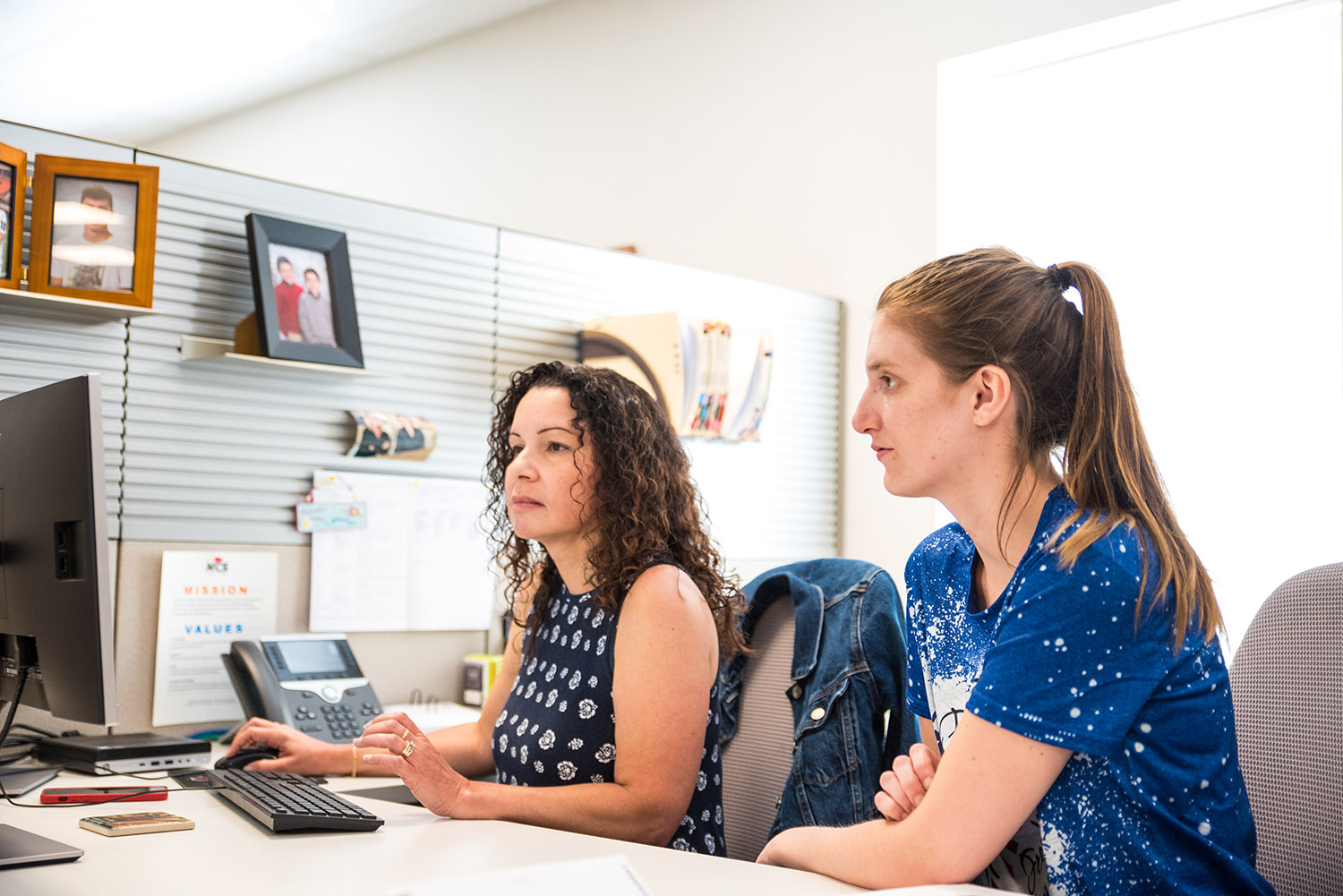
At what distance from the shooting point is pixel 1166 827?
1.20m

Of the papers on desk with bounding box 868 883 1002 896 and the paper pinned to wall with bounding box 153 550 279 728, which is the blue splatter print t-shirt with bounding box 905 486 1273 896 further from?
the paper pinned to wall with bounding box 153 550 279 728

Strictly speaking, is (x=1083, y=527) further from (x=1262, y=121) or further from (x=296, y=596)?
(x=1262, y=121)

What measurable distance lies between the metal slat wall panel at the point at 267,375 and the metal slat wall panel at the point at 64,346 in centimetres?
3

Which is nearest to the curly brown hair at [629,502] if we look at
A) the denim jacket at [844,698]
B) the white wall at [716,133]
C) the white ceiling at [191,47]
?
the denim jacket at [844,698]

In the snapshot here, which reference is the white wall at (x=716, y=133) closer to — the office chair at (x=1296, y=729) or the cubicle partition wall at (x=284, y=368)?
the cubicle partition wall at (x=284, y=368)

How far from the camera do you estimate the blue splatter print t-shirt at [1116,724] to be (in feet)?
3.85

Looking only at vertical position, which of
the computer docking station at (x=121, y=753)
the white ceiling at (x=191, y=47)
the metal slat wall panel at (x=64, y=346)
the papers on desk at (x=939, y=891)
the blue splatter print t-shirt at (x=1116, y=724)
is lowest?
the computer docking station at (x=121, y=753)

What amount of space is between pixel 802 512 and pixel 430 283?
1.48 meters

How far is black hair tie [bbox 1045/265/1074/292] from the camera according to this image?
1.41 metres

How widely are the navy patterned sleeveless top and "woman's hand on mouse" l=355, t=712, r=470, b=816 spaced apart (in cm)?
23

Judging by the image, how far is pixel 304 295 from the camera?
240 cm

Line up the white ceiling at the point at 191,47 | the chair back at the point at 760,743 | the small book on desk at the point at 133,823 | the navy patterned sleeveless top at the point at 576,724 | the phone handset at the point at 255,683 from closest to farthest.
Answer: the small book on desk at the point at 133,823 < the navy patterned sleeveless top at the point at 576,724 < the chair back at the point at 760,743 < the phone handset at the point at 255,683 < the white ceiling at the point at 191,47

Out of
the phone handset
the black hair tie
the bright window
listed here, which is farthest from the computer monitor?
the bright window

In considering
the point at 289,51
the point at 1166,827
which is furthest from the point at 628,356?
the point at 289,51
